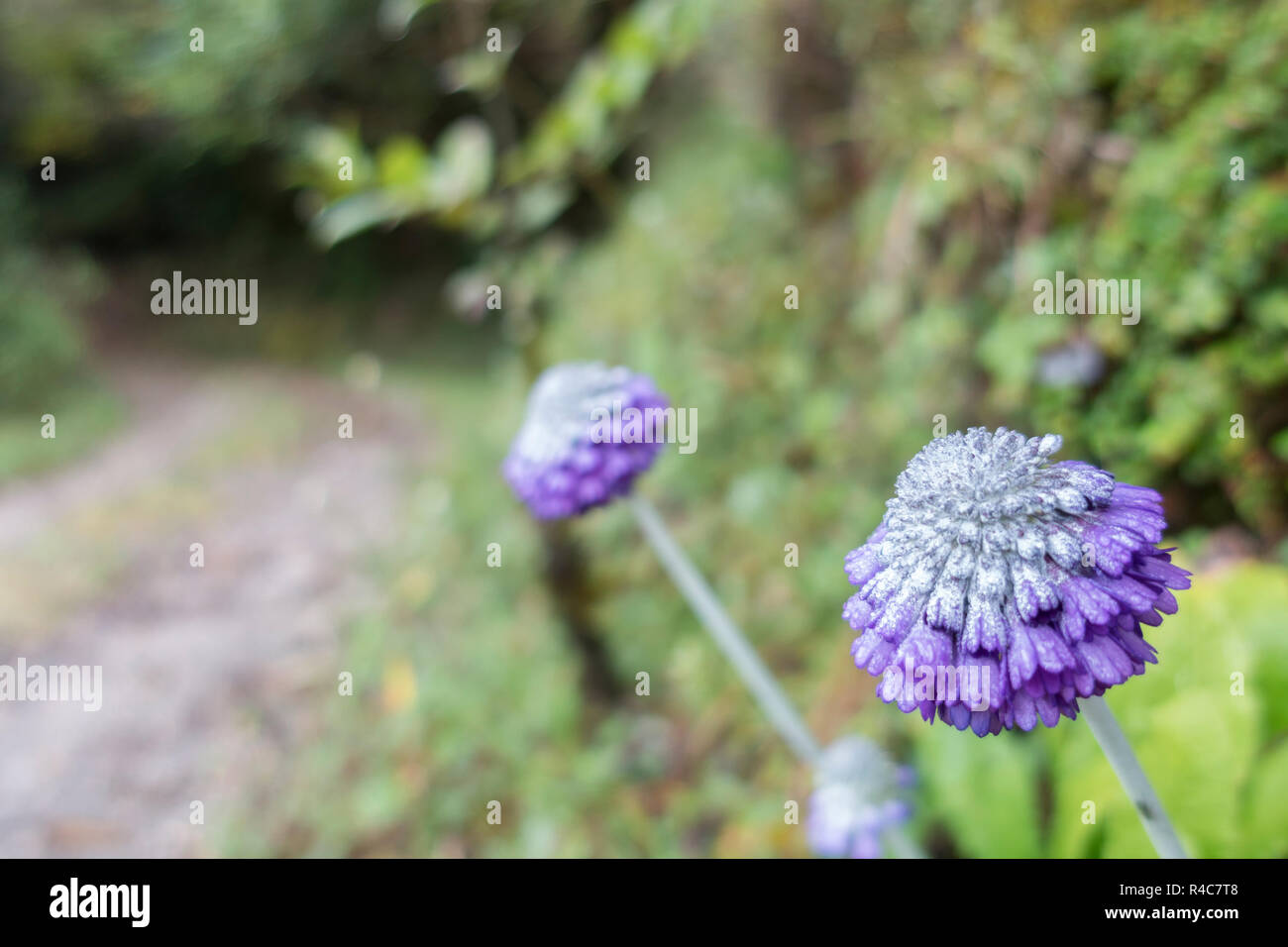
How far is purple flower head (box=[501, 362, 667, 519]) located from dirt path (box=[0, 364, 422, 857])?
8.51 feet

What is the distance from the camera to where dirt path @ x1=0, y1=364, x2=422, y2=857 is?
3.73 meters

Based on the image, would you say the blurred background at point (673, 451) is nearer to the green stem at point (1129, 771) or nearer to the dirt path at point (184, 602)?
the dirt path at point (184, 602)

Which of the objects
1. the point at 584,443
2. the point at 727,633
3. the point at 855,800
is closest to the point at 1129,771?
the point at 727,633

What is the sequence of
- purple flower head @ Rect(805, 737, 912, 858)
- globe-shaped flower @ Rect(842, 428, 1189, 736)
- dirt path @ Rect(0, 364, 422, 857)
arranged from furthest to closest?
dirt path @ Rect(0, 364, 422, 857), purple flower head @ Rect(805, 737, 912, 858), globe-shaped flower @ Rect(842, 428, 1189, 736)

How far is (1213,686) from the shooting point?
169cm

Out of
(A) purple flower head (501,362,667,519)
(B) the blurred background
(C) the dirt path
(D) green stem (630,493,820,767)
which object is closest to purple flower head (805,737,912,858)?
(D) green stem (630,493,820,767)

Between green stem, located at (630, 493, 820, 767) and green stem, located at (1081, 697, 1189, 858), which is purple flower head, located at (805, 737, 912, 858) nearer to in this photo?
green stem, located at (630, 493, 820, 767)

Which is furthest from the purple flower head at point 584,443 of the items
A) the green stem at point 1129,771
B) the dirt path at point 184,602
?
the dirt path at point 184,602

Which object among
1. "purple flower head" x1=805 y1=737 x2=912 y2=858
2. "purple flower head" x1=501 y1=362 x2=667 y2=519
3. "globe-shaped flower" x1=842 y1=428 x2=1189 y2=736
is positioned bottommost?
"purple flower head" x1=805 y1=737 x2=912 y2=858

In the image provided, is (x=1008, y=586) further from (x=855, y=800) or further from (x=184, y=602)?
(x=184, y=602)

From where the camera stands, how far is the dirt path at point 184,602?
12.2ft

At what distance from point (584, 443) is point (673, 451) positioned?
77.2 inches

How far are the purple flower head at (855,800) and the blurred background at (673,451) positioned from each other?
1.01 ft

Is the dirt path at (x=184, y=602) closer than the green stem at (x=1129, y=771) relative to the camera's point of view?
No
